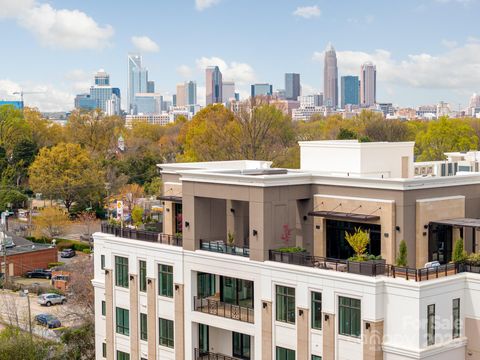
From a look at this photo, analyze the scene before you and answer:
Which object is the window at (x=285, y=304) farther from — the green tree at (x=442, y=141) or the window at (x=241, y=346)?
the green tree at (x=442, y=141)

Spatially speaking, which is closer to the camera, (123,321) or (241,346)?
(241,346)

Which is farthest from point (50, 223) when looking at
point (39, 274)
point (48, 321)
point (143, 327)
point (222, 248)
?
point (222, 248)

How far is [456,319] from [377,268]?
2.65 meters

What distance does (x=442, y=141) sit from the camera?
299ft

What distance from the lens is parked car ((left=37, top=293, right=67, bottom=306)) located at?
2461 inches

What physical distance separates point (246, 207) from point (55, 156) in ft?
222

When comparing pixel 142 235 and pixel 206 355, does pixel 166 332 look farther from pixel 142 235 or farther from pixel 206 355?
pixel 142 235

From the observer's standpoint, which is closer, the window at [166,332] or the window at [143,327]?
the window at [166,332]

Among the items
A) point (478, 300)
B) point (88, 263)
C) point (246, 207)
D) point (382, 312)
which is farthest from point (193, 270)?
point (88, 263)

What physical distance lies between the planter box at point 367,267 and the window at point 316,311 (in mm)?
1377

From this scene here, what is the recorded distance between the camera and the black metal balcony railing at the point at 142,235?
31447 millimetres

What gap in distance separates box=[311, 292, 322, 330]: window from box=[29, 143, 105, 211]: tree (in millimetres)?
69216

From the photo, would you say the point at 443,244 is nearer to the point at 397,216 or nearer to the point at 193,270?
the point at 397,216

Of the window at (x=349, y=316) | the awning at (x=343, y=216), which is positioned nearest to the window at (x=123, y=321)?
the awning at (x=343, y=216)
